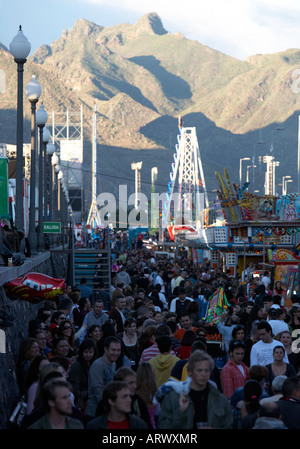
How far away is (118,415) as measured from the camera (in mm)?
5805

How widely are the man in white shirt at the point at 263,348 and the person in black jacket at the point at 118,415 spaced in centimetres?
374

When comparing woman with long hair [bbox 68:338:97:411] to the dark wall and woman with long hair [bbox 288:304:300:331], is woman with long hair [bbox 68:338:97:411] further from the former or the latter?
woman with long hair [bbox 288:304:300:331]

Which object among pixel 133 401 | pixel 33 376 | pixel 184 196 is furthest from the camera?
pixel 184 196

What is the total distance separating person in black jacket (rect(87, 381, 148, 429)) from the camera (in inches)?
227

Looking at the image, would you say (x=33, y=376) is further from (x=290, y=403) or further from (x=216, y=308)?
(x=216, y=308)

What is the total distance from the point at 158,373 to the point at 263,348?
161cm

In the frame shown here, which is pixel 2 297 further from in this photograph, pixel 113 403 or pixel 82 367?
pixel 113 403

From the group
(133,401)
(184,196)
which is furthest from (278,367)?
(184,196)

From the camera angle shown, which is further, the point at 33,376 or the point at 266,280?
the point at 266,280

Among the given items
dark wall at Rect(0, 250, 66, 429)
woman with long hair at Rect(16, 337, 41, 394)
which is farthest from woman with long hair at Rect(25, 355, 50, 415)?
woman with long hair at Rect(16, 337, 41, 394)

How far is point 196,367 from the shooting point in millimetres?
6336

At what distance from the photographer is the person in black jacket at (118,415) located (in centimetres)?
577

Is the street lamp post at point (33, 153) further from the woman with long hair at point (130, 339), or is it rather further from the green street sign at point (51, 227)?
the woman with long hair at point (130, 339)
